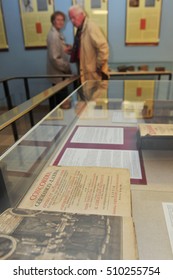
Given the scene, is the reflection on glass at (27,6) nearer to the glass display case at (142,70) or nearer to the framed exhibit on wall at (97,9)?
the framed exhibit on wall at (97,9)

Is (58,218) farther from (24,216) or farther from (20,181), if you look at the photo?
(20,181)

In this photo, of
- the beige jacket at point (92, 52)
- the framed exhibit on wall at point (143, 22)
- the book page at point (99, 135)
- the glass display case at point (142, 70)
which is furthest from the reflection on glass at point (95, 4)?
the book page at point (99, 135)

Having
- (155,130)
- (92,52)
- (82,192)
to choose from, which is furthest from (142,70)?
(82,192)

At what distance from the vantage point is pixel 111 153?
0.86 meters

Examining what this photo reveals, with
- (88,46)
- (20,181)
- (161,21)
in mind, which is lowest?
(20,181)

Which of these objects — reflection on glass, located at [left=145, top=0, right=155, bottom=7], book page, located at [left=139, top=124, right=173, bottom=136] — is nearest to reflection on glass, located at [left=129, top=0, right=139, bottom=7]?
reflection on glass, located at [left=145, top=0, right=155, bottom=7]

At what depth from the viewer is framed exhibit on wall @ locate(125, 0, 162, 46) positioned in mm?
3221

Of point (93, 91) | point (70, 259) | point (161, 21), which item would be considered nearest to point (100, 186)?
point (70, 259)

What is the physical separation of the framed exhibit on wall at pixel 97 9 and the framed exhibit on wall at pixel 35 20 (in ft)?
1.50

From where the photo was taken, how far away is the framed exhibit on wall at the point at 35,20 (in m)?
3.41

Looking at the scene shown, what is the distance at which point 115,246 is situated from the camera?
0.38 m

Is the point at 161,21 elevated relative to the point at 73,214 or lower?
elevated

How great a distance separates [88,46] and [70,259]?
2407 mm

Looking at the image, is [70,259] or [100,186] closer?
[70,259]
